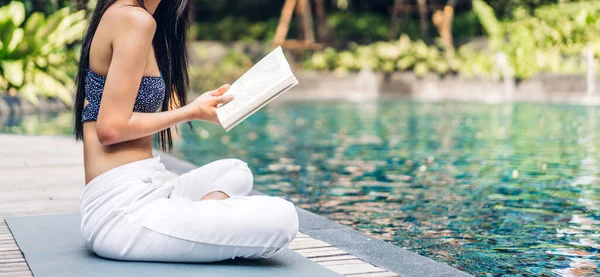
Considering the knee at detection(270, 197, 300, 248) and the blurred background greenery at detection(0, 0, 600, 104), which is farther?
the blurred background greenery at detection(0, 0, 600, 104)

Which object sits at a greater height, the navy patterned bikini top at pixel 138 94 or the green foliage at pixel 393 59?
the navy patterned bikini top at pixel 138 94

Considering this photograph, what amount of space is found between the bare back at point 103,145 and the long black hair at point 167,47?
76 mm

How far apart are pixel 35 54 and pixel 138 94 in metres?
9.97

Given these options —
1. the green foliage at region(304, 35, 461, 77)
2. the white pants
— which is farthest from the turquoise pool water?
the green foliage at region(304, 35, 461, 77)

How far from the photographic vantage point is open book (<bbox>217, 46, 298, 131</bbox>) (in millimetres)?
2916

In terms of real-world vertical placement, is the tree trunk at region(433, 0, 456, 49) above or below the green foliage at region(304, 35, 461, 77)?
above

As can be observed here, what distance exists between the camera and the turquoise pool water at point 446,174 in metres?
4.19

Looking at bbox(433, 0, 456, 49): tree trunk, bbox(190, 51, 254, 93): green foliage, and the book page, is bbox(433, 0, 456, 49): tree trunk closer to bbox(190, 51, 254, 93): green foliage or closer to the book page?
bbox(190, 51, 254, 93): green foliage

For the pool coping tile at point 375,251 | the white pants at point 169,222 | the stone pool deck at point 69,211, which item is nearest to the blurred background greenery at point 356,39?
the stone pool deck at point 69,211

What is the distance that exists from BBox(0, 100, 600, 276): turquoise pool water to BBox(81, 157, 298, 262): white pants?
3.24 feet

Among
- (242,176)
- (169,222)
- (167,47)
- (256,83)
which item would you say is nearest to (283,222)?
(242,176)

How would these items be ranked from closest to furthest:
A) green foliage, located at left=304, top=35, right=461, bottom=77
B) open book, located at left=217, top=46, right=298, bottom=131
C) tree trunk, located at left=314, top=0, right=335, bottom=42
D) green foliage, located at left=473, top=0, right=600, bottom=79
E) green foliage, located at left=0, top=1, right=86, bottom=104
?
open book, located at left=217, top=46, right=298, bottom=131 < green foliage, located at left=0, top=1, right=86, bottom=104 < green foliage, located at left=473, top=0, right=600, bottom=79 < green foliage, located at left=304, top=35, right=461, bottom=77 < tree trunk, located at left=314, top=0, right=335, bottom=42

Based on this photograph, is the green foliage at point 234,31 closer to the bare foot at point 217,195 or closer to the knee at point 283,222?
the bare foot at point 217,195

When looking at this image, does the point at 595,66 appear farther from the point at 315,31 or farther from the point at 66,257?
the point at 66,257
